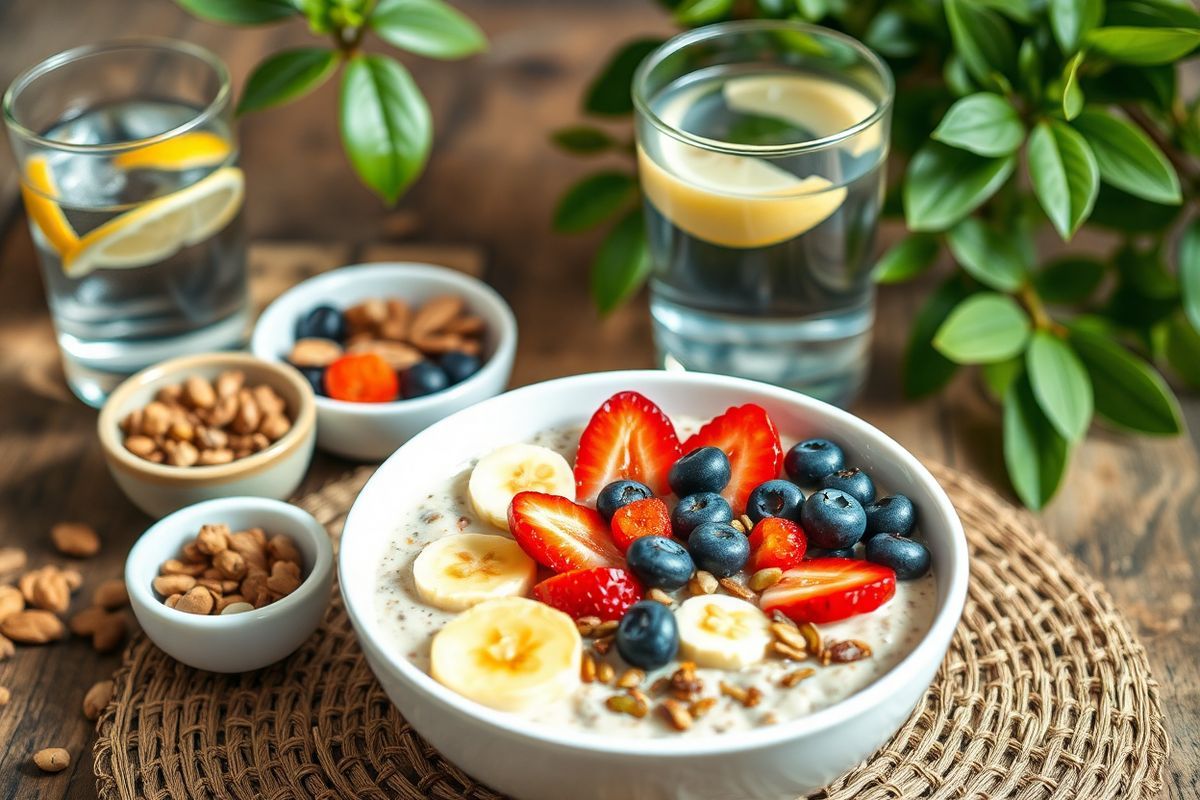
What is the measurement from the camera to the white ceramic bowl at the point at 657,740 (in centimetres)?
119

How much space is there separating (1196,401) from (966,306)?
1.50 ft

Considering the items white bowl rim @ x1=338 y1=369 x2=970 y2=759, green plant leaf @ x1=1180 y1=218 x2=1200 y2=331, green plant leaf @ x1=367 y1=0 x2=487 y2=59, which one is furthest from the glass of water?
green plant leaf @ x1=1180 y1=218 x2=1200 y2=331

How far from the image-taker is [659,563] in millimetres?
1357

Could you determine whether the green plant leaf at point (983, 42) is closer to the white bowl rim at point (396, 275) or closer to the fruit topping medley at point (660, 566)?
the fruit topping medley at point (660, 566)

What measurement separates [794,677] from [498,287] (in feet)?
3.95

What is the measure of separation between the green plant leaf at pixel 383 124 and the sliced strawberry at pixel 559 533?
0.67 metres

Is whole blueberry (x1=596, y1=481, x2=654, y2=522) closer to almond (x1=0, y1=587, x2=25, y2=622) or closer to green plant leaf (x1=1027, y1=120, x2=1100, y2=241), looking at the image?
green plant leaf (x1=1027, y1=120, x2=1100, y2=241)

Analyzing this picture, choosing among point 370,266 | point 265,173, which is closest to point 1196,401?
point 370,266

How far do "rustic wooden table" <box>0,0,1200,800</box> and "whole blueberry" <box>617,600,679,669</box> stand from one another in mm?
611

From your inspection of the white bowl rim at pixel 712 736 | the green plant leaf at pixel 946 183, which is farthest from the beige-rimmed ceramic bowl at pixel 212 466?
the green plant leaf at pixel 946 183

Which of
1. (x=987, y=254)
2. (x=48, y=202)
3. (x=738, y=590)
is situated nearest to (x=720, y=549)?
(x=738, y=590)

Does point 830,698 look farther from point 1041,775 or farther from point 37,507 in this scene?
point 37,507

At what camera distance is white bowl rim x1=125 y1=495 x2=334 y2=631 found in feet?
4.92

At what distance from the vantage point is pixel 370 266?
2154mm
